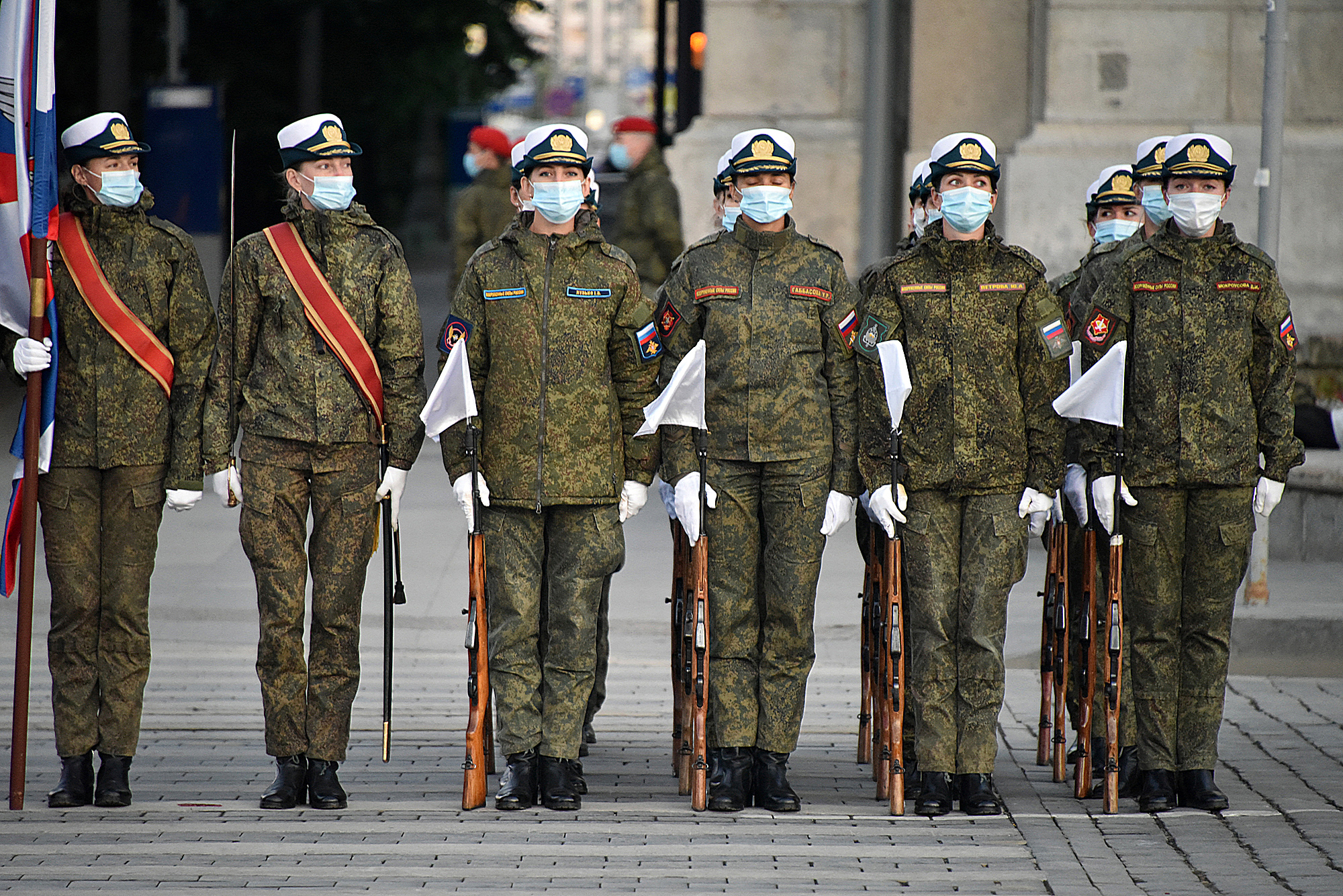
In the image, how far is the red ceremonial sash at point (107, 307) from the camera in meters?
6.50

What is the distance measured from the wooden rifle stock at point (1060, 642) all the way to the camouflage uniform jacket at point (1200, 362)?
0.40 m

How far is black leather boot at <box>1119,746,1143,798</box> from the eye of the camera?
6820mm

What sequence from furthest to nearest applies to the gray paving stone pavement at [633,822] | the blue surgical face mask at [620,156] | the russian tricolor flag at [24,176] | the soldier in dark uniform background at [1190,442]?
Answer: 1. the blue surgical face mask at [620,156]
2. the soldier in dark uniform background at [1190,442]
3. the russian tricolor flag at [24,176]
4. the gray paving stone pavement at [633,822]

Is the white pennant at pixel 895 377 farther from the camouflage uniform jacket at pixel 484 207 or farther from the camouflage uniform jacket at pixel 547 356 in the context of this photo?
the camouflage uniform jacket at pixel 484 207

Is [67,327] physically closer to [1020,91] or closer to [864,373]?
[864,373]

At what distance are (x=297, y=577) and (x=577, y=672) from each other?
98cm

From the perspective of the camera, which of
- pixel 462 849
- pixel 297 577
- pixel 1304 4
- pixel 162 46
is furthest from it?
pixel 162 46

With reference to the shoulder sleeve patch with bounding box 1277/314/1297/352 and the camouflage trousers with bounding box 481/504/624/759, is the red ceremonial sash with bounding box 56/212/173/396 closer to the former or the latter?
the camouflage trousers with bounding box 481/504/624/759

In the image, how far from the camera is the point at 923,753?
6527 millimetres

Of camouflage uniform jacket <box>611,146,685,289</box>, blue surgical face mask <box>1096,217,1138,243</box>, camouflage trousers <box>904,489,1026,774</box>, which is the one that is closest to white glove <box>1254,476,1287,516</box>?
camouflage trousers <box>904,489,1026,774</box>

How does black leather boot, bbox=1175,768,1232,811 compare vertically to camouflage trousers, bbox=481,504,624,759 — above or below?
below

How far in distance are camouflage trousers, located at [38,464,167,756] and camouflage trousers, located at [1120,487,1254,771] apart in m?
3.33

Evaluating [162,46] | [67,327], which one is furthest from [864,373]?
[162,46]

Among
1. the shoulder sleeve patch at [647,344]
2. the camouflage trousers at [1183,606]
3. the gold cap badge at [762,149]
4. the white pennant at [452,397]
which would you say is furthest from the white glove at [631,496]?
the camouflage trousers at [1183,606]
